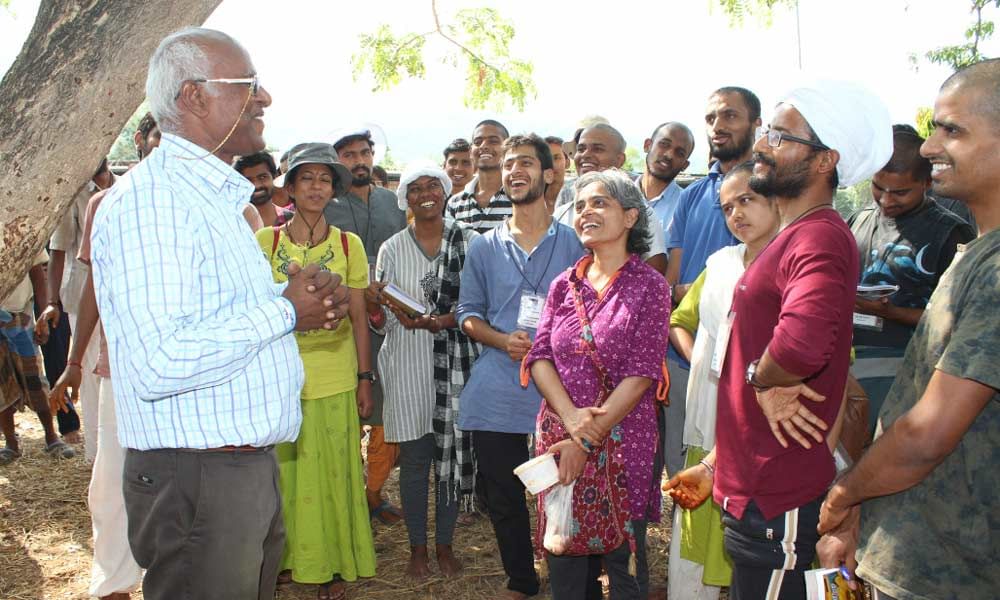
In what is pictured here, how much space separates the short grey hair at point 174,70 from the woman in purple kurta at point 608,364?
1.72 metres

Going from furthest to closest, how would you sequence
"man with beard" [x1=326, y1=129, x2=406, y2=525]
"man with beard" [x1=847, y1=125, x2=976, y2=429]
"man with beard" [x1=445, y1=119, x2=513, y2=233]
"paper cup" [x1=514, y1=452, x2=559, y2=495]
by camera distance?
"man with beard" [x1=445, y1=119, x2=513, y2=233]
"man with beard" [x1=326, y1=129, x2=406, y2=525]
"man with beard" [x1=847, y1=125, x2=976, y2=429]
"paper cup" [x1=514, y1=452, x2=559, y2=495]

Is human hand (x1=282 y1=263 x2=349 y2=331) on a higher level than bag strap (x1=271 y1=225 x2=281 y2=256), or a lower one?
lower

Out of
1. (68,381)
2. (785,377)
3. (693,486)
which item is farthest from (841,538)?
(68,381)

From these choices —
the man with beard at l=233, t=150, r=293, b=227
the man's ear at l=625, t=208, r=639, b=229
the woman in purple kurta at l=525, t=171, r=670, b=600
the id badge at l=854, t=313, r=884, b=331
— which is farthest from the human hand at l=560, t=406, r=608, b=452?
the man with beard at l=233, t=150, r=293, b=227

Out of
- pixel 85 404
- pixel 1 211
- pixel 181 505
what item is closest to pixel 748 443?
pixel 181 505

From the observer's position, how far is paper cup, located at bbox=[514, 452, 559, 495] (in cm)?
320

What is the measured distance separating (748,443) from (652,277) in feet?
3.59

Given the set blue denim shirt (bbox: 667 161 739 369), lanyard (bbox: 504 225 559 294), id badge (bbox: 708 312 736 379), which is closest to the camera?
id badge (bbox: 708 312 736 379)

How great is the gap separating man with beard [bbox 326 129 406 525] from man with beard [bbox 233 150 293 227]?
15.0 inches

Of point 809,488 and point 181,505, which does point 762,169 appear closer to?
point 809,488

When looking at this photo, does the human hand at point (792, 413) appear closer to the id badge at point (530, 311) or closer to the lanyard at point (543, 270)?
the id badge at point (530, 311)

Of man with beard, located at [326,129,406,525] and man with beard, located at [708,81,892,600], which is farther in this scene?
man with beard, located at [326,129,406,525]

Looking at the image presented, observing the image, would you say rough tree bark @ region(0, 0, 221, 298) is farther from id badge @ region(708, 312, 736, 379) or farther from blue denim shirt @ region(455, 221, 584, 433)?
id badge @ region(708, 312, 736, 379)

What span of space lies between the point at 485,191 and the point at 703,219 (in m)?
1.67
